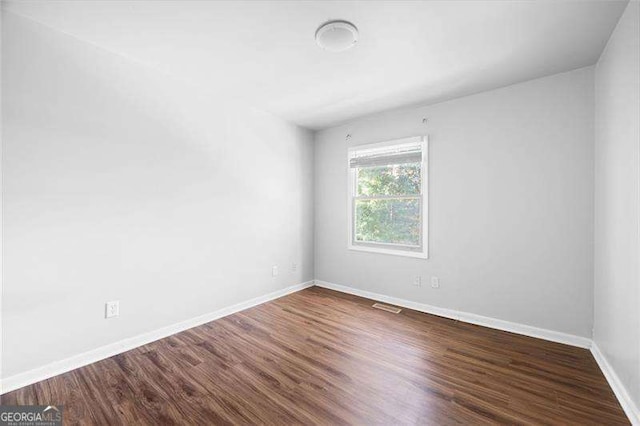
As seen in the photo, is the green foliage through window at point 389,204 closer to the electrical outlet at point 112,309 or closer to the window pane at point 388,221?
the window pane at point 388,221

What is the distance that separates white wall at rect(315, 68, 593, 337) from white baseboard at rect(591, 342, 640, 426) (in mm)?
343

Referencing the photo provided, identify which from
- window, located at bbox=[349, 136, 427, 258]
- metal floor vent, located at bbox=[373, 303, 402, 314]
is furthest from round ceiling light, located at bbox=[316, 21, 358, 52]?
metal floor vent, located at bbox=[373, 303, 402, 314]

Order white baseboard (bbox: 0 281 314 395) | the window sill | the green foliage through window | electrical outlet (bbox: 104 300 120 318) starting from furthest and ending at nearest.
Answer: the green foliage through window
the window sill
electrical outlet (bbox: 104 300 120 318)
white baseboard (bbox: 0 281 314 395)

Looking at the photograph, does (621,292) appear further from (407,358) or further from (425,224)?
(425,224)

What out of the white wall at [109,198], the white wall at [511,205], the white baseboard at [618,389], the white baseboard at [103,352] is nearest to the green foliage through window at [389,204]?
the white wall at [511,205]

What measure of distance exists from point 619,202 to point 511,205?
0.93 metres

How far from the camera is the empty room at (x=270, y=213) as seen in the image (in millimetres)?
1733

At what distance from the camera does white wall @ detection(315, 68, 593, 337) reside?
8.00 ft

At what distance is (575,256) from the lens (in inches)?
96.3

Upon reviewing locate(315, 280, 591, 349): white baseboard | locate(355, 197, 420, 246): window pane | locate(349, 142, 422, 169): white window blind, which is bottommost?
locate(315, 280, 591, 349): white baseboard

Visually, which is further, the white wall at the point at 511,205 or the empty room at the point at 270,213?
the white wall at the point at 511,205

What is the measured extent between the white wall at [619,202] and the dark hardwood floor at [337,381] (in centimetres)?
34

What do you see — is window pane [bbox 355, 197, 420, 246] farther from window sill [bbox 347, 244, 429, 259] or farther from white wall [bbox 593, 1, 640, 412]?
white wall [bbox 593, 1, 640, 412]

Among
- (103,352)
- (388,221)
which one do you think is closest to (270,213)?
(388,221)
